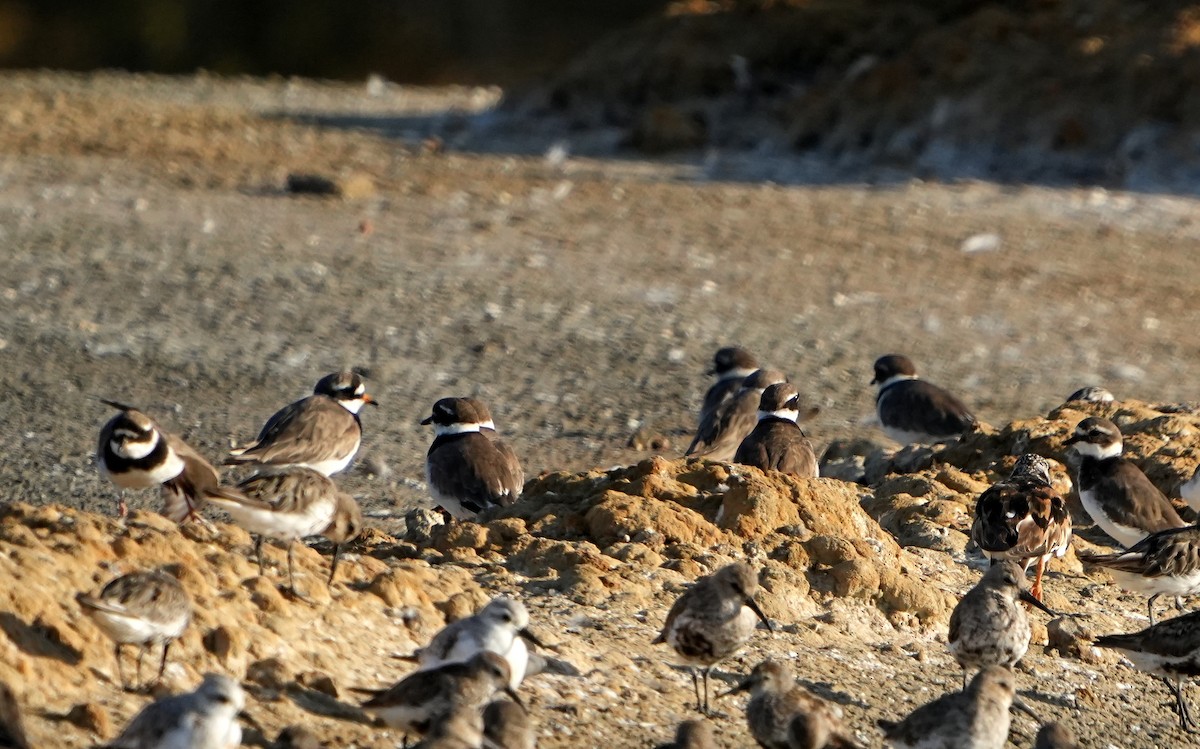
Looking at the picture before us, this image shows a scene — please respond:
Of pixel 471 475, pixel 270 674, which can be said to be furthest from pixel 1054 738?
pixel 471 475

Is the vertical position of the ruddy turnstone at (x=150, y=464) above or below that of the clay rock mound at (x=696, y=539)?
above

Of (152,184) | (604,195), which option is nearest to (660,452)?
(604,195)

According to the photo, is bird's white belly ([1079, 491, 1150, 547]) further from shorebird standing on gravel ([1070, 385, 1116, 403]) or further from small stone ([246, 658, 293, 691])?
small stone ([246, 658, 293, 691])

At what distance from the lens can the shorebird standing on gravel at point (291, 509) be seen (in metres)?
6.72

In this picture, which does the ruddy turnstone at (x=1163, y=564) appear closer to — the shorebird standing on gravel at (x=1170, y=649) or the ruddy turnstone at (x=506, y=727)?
the shorebird standing on gravel at (x=1170, y=649)

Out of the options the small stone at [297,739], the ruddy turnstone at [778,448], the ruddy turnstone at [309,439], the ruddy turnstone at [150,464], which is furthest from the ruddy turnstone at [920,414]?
the small stone at [297,739]

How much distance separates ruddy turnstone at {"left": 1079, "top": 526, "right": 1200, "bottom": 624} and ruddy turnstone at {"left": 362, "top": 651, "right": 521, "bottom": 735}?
346 centimetres

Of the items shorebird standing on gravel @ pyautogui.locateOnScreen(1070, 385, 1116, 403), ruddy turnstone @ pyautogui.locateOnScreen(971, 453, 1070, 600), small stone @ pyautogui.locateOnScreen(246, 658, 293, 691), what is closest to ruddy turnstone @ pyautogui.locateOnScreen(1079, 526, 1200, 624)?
ruddy turnstone @ pyautogui.locateOnScreen(971, 453, 1070, 600)

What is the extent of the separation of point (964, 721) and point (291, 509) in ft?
8.70

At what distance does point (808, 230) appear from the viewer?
62.4 ft

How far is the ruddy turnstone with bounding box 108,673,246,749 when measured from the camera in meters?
5.02

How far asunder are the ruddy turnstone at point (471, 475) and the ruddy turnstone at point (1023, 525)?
7.96ft

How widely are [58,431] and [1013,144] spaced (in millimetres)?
13597

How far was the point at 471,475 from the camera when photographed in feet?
30.5
